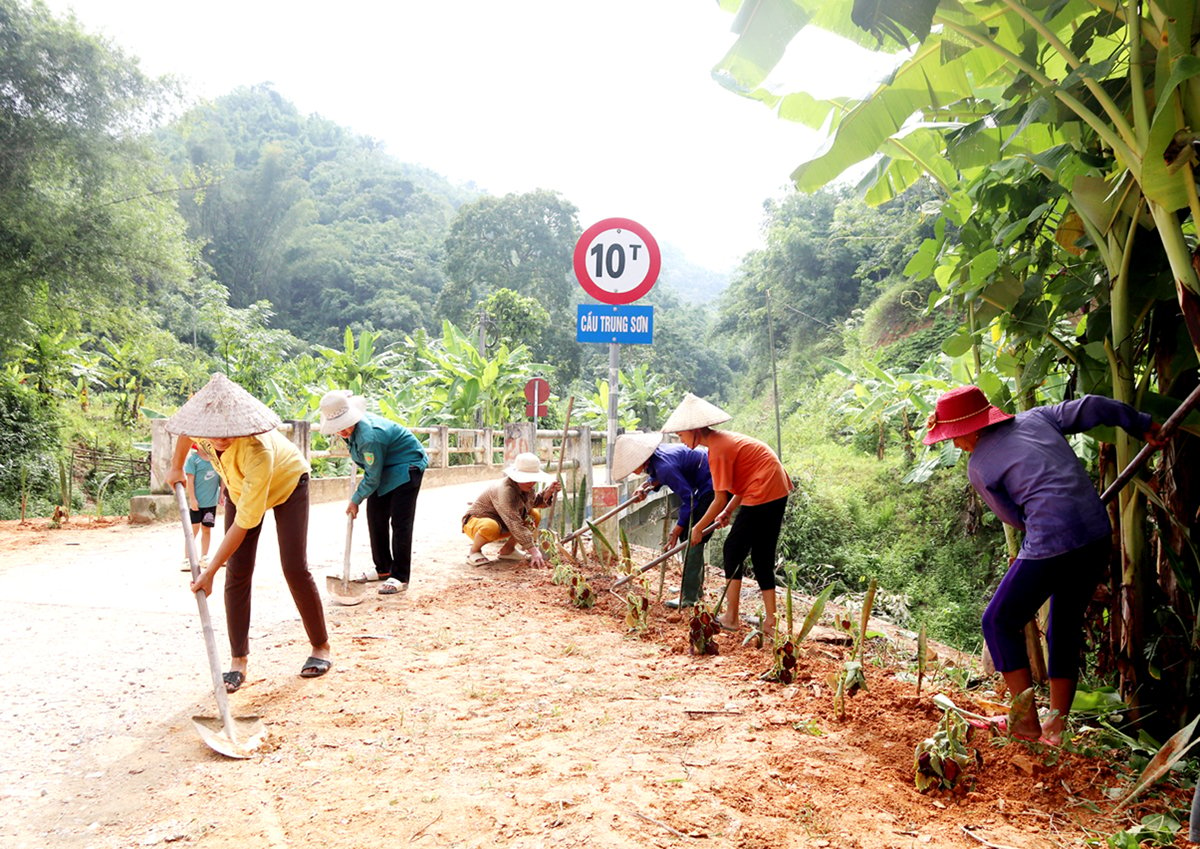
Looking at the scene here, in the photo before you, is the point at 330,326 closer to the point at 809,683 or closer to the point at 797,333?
the point at 797,333

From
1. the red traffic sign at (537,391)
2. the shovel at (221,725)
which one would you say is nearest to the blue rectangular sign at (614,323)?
the shovel at (221,725)

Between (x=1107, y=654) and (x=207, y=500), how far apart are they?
6.34m

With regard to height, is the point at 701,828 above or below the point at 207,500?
below

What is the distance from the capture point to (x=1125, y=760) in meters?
2.97

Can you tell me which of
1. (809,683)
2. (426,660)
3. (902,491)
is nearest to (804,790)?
(809,683)

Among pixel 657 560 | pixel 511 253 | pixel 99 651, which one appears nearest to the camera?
pixel 99 651

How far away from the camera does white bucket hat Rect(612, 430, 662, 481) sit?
5863 mm

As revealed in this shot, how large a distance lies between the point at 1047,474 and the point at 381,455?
4.17m

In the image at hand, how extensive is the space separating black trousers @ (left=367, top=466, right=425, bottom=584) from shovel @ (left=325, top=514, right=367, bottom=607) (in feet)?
0.77

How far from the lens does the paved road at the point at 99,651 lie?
300 cm

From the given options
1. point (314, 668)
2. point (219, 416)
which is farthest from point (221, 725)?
point (219, 416)

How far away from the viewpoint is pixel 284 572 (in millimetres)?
3799

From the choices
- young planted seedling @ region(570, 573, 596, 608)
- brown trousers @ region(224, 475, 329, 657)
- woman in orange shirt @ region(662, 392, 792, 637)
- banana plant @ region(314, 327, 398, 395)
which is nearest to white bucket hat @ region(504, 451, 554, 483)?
young planted seedling @ region(570, 573, 596, 608)

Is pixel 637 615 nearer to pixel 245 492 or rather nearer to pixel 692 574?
pixel 692 574
